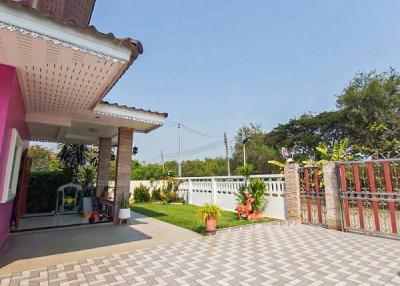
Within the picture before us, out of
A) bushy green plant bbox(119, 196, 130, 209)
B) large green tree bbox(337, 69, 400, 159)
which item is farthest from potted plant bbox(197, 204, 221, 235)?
large green tree bbox(337, 69, 400, 159)

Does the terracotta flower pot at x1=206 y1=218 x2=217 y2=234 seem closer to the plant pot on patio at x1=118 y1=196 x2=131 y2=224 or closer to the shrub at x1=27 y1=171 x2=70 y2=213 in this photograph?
the plant pot on patio at x1=118 y1=196 x2=131 y2=224

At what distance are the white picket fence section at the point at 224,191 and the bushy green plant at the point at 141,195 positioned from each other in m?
0.63

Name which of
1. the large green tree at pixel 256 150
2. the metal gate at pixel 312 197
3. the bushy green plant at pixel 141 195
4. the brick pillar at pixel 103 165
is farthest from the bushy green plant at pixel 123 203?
the large green tree at pixel 256 150

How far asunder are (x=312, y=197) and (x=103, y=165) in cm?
925

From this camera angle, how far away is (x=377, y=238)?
21.5 ft

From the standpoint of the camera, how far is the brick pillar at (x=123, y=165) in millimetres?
8742

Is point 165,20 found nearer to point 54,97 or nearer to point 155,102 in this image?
point 54,97

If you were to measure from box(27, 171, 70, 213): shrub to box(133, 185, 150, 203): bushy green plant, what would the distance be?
5.14 meters

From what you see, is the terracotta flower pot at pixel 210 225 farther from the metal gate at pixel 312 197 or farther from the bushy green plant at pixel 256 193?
the metal gate at pixel 312 197

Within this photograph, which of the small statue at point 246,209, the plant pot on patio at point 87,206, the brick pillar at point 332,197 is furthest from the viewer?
the plant pot on patio at point 87,206

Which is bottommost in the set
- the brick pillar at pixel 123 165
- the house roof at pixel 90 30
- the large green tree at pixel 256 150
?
the brick pillar at pixel 123 165

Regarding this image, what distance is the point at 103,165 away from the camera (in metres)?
11.6

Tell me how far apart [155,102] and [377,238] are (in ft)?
62.7

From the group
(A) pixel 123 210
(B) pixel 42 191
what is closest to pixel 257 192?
(A) pixel 123 210
